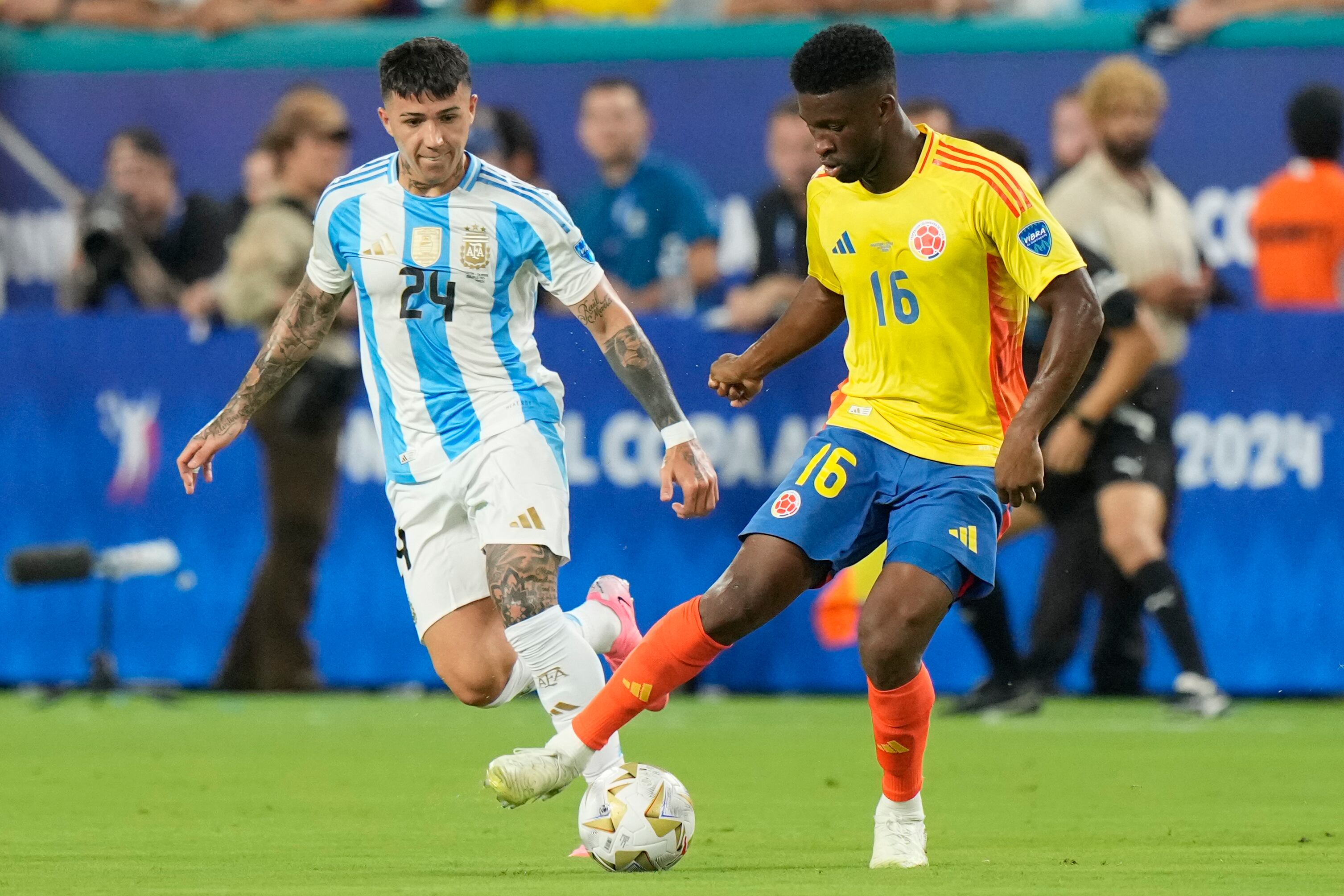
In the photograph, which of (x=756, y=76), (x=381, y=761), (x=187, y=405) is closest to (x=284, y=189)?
(x=187, y=405)

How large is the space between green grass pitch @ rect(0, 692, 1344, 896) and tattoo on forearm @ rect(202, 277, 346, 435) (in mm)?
1333

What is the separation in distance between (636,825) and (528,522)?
1.07 meters

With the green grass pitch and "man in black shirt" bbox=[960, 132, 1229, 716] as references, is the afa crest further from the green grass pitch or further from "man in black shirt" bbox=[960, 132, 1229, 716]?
"man in black shirt" bbox=[960, 132, 1229, 716]

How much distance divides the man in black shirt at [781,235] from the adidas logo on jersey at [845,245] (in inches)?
187

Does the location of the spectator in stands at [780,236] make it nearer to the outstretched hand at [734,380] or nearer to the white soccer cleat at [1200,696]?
the white soccer cleat at [1200,696]

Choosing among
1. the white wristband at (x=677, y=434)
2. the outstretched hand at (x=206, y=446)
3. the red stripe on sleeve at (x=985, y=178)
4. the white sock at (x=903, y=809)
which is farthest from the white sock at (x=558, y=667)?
the red stripe on sleeve at (x=985, y=178)

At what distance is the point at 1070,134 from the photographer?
11742 mm

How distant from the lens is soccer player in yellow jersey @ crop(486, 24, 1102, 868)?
238 inches

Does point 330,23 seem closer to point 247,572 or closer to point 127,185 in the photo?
point 127,185

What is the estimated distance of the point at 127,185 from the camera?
13445 millimetres

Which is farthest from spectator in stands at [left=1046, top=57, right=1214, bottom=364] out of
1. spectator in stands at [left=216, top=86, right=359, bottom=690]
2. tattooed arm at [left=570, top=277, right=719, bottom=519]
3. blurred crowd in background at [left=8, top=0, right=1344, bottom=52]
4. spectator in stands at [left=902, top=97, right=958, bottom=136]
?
tattooed arm at [left=570, top=277, right=719, bottom=519]

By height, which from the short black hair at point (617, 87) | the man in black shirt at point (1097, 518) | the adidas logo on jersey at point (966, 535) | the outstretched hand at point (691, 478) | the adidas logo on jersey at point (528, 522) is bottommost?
the man in black shirt at point (1097, 518)

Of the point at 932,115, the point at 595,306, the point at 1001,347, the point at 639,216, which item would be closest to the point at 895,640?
the point at 1001,347

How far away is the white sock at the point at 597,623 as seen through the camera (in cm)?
694
